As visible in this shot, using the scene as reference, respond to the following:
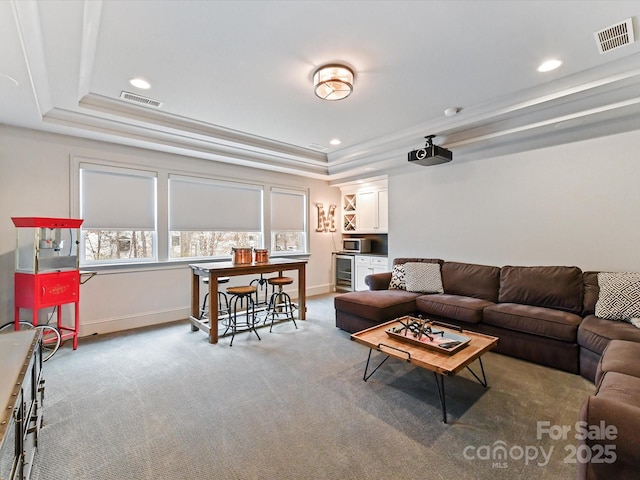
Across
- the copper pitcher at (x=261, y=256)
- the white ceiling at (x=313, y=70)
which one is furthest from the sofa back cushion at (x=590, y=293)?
the copper pitcher at (x=261, y=256)

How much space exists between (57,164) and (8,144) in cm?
44

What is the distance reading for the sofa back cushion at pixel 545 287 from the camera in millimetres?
3273

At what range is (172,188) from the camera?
4.51 meters

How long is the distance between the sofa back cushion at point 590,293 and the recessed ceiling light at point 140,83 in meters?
5.01

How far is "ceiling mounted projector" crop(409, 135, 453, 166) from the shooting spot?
3979 millimetres

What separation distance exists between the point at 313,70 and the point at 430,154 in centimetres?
206

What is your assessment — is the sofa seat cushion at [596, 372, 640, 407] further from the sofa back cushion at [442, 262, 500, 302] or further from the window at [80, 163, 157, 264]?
the window at [80, 163, 157, 264]

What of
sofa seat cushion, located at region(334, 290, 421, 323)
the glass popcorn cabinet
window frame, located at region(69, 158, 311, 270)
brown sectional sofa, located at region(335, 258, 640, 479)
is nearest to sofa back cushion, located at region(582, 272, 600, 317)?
brown sectional sofa, located at region(335, 258, 640, 479)

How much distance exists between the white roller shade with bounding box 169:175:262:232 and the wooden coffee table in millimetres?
3329

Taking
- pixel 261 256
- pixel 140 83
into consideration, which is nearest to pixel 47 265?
pixel 140 83

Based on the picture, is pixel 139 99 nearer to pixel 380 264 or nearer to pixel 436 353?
pixel 436 353

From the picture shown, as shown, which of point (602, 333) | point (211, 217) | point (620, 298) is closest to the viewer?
point (602, 333)

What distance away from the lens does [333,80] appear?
261 cm

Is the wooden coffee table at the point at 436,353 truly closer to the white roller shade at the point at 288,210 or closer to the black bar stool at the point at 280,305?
the black bar stool at the point at 280,305
